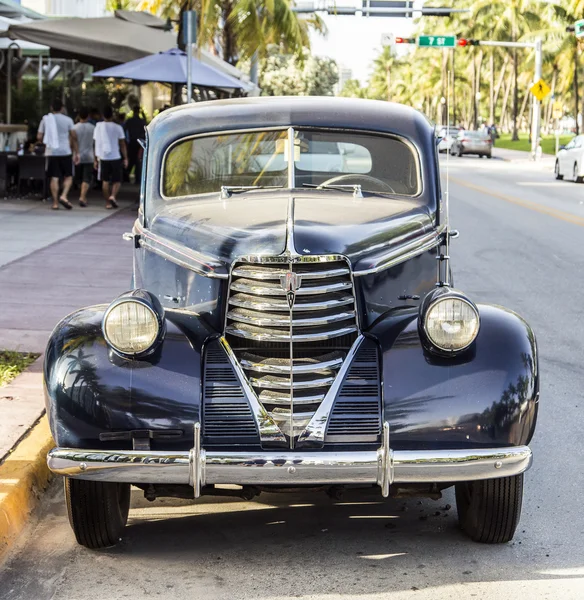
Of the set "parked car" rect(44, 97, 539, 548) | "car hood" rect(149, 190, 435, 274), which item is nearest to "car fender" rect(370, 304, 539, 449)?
"parked car" rect(44, 97, 539, 548)

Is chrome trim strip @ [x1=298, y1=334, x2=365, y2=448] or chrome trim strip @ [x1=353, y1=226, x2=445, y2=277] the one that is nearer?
chrome trim strip @ [x1=298, y1=334, x2=365, y2=448]

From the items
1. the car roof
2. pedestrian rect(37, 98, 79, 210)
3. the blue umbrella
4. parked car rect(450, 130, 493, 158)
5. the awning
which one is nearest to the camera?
the car roof

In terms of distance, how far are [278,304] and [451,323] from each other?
719 mm

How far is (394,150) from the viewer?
5973mm

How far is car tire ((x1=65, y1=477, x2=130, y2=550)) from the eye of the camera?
4.52 metres

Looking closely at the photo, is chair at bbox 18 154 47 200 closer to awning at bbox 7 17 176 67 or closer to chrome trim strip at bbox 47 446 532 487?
awning at bbox 7 17 176 67

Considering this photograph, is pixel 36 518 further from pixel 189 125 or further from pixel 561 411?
pixel 561 411

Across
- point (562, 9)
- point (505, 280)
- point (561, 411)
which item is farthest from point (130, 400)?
point (562, 9)

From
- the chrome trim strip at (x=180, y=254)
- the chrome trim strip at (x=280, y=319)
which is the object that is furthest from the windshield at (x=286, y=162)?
the chrome trim strip at (x=280, y=319)

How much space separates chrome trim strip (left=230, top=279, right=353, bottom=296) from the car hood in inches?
4.3

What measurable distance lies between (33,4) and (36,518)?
38.5 meters

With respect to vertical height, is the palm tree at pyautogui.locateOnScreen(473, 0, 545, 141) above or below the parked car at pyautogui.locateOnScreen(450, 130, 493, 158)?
above

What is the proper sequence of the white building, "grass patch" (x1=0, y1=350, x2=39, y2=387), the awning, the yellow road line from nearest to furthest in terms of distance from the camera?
1. "grass patch" (x1=0, y1=350, x2=39, y2=387)
2. the awning
3. the yellow road line
4. the white building

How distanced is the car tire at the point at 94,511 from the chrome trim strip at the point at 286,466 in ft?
0.95
